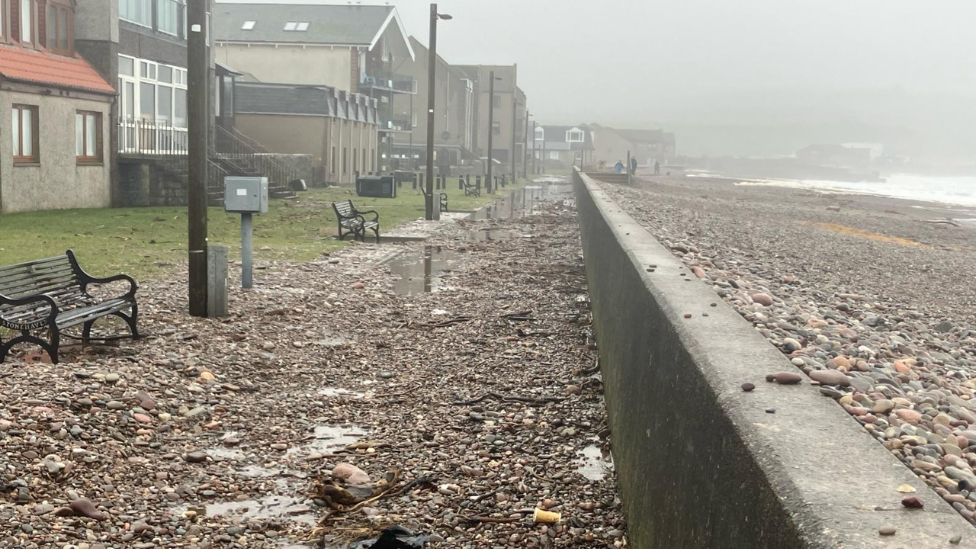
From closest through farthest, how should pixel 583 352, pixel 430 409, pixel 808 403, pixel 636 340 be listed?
pixel 808 403 < pixel 636 340 < pixel 430 409 < pixel 583 352

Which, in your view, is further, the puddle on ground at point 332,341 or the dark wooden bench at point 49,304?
the puddle on ground at point 332,341

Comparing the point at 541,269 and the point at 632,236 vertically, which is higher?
the point at 632,236

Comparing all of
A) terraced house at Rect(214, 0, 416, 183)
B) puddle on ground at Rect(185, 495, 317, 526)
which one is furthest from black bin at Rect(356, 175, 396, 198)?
puddle on ground at Rect(185, 495, 317, 526)

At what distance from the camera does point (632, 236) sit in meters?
10.2

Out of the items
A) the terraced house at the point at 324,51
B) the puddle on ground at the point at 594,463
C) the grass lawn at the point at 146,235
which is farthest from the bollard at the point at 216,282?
the terraced house at the point at 324,51

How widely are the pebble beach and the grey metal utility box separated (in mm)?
5069

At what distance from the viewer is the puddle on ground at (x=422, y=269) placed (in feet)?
48.8

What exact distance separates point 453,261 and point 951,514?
647 inches

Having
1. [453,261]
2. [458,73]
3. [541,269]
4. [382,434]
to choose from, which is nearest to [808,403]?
[382,434]

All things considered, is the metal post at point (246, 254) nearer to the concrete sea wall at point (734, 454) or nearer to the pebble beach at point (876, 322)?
the pebble beach at point (876, 322)

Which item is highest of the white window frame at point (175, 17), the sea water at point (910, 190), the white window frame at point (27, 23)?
the white window frame at point (175, 17)

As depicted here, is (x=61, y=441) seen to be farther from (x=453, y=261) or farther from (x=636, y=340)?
(x=453, y=261)

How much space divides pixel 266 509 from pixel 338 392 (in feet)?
9.21

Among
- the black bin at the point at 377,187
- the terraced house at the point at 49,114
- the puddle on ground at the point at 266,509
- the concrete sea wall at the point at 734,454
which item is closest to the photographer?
the concrete sea wall at the point at 734,454
